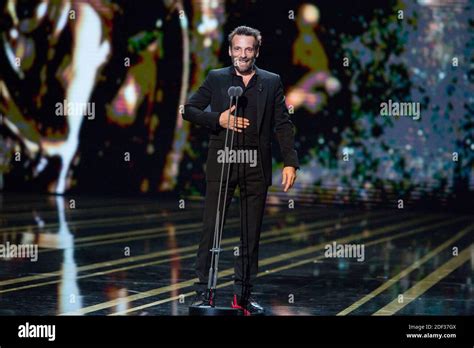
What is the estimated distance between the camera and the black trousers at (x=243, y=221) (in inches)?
277

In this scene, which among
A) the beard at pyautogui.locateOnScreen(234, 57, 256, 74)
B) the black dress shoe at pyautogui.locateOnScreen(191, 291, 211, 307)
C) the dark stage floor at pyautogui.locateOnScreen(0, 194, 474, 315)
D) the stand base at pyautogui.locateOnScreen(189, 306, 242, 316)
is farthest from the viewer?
the dark stage floor at pyautogui.locateOnScreen(0, 194, 474, 315)

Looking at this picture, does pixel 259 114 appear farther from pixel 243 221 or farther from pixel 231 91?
pixel 243 221

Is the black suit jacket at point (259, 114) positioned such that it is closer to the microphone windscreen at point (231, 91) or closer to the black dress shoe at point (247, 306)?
the microphone windscreen at point (231, 91)

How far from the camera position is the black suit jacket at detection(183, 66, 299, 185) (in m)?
7.05

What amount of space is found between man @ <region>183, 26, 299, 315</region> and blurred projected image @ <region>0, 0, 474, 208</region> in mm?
13535

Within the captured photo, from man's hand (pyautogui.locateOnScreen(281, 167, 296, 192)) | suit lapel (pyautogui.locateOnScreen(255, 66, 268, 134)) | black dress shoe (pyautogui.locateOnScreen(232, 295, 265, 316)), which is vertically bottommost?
black dress shoe (pyautogui.locateOnScreen(232, 295, 265, 316))

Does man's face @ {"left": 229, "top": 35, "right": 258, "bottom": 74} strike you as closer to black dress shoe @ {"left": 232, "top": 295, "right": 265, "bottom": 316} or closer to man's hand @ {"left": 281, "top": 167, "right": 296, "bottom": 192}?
man's hand @ {"left": 281, "top": 167, "right": 296, "bottom": 192}

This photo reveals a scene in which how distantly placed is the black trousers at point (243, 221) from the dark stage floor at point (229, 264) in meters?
0.59

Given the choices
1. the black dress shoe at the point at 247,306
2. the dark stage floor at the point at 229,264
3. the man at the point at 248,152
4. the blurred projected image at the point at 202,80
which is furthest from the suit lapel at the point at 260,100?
the blurred projected image at the point at 202,80

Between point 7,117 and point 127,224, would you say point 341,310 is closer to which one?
point 127,224

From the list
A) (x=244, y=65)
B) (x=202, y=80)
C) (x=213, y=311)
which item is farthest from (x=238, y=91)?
(x=202, y=80)

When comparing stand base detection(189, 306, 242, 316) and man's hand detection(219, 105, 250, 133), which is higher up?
man's hand detection(219, 105, 250, 133)

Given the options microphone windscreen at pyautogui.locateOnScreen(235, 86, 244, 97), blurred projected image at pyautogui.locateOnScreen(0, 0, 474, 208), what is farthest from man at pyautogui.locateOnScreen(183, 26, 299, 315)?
blurred projected image at pyautogui.locateOnScreen(0, 0, 474, 208)

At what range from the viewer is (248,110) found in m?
7.06
